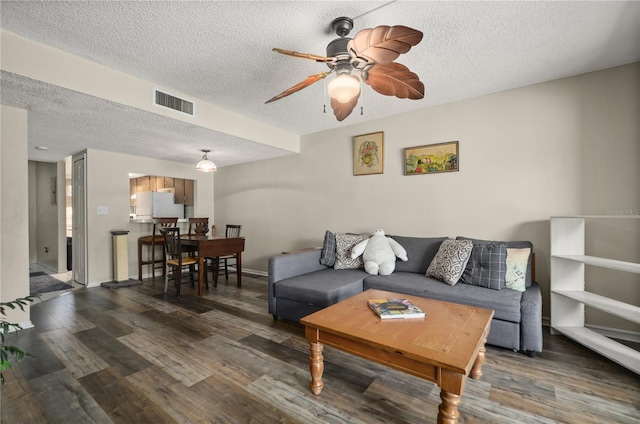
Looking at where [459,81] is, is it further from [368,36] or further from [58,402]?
[58,402]

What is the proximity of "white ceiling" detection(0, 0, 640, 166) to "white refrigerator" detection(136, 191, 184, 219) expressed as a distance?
7.46 ft

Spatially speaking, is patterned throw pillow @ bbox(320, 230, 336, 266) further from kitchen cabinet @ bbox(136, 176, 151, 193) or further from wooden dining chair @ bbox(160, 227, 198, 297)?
kitchen cabinet @ bbox(136, 176, 151, 193)

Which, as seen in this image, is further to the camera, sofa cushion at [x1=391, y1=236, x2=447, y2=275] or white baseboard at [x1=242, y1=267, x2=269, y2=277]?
white baseboard at [x1=242, y1=267, x2=269, y2=277]

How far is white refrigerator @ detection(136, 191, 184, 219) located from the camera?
212 inches

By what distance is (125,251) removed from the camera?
177 inches

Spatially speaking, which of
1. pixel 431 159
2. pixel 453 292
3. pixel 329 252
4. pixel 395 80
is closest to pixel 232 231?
pixel 329 252

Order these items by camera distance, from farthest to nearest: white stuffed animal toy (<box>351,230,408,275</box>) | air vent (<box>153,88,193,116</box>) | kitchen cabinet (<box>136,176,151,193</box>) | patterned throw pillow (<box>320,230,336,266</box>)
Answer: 1. kitchen cabinet (<box>136,176,151,193</box>)
2. patterned throw pillow (<box>320,230,336,266</box>)
3. white stuffed animal toy (<box>351,230,408,275</box>)
4. air vent (<box>153,88,193,116</box>)

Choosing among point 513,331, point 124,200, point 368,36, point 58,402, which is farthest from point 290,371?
point 124,200

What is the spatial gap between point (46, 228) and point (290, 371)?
22.0ft

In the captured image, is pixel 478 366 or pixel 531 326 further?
pixel 531 326

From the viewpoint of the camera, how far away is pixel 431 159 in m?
3.32

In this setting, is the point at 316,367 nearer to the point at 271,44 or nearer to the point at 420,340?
the point at 420,340

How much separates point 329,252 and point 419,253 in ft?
3.41

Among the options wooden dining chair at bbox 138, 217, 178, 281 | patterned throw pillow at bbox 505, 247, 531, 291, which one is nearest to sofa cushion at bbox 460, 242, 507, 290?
patterned throw pillow at bbox 505, 247, 531, 291
